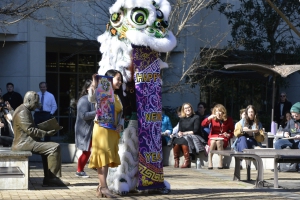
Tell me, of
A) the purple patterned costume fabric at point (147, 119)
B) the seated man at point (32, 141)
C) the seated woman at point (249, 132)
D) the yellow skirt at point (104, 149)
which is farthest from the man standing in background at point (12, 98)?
the yellow skirt at point (104, 149)

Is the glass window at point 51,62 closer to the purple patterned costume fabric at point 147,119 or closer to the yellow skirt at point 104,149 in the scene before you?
the purple patterned costume fabric at point 147,119

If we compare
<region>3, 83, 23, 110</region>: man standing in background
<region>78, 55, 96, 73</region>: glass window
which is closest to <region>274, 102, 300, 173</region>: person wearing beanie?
<region>3, 83, 23, 110</region>: man standing in background

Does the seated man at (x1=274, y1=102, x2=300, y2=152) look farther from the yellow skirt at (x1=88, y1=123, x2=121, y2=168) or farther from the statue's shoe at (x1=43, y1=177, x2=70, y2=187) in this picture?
the yellow skirt at (x1=88, y1=123, x2=121, y2=168)

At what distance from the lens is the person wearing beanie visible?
55.1ft

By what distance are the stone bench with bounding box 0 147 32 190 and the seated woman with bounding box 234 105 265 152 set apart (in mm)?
6151

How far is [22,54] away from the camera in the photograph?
24.4 meters

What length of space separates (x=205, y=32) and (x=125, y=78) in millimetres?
16318

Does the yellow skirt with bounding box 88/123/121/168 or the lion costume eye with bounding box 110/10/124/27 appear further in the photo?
the lion costume eye with bounding box 110/10/124/27

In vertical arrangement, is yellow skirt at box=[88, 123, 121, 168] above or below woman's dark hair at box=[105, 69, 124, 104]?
below

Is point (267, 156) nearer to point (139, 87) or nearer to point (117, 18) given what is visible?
point (139, 87)

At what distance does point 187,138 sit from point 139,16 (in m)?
6.98

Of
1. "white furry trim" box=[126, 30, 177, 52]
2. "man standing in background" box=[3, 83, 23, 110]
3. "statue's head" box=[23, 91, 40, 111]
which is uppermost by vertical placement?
"white furry trim" box=[126, 30, 177, 52]

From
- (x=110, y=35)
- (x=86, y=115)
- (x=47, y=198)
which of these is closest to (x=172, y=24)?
(x=86, y=115)

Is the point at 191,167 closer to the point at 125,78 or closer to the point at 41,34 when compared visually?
the point at 125,78
